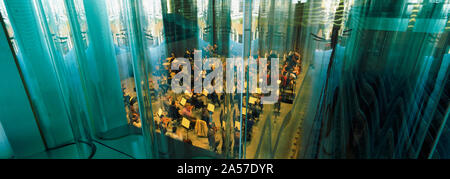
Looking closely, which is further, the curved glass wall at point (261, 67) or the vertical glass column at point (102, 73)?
the vertical glass column at point (102, 73)

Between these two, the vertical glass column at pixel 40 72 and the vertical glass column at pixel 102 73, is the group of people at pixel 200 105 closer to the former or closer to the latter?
the vertical glass column at pixel 102 73

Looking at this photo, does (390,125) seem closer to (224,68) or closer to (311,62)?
(311,62)

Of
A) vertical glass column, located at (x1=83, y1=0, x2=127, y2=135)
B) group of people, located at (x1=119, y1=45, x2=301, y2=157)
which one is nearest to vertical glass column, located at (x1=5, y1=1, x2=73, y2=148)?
vertical glass column, located at (x1=83, y1=0, x2=127, y2=135)

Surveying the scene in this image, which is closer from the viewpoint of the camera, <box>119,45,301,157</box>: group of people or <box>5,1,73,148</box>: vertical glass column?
<box>119,45,301,157</box>: group of people

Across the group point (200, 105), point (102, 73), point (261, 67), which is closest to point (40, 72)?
point (102, 73)

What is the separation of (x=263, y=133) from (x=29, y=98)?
1.09 meters

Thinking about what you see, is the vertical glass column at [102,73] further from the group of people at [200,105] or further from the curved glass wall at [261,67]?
the group of people at [200,105]

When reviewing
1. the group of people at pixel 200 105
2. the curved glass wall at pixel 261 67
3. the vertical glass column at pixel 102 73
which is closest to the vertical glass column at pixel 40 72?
the curved glass wall at pixel 261 67

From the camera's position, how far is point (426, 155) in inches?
25.3

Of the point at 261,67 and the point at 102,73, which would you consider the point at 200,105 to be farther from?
the point at 102,73

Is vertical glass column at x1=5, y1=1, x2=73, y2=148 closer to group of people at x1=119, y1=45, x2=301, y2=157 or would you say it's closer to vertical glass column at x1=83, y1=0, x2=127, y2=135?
vertical glass column at x1=83, y1=0, x2=127, y2=135

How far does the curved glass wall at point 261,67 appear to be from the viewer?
58 centimetres

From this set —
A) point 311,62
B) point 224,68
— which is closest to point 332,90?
point 311,62

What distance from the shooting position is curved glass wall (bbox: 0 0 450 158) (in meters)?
0.58
